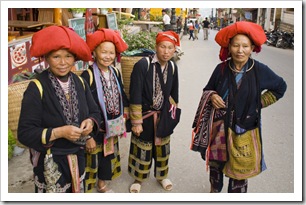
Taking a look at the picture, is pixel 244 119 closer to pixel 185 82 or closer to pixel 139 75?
pixel 139 75

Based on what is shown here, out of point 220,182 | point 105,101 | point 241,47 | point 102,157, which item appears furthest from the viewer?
point 102,157

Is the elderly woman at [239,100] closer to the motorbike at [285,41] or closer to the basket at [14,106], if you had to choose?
the basket at [14,106]

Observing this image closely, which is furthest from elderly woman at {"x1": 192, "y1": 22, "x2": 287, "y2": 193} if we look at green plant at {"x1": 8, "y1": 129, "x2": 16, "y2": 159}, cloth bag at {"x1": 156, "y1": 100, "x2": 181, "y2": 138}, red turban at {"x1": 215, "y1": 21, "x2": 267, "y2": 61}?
green plant at {"x1": 8, "y1": 129, "x2": 16, "y2": 159}

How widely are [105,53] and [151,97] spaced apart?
605 millimetres

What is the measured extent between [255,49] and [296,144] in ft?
3.09

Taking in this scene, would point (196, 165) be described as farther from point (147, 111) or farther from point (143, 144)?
point (147, 111)

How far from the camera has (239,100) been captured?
258 centimetres

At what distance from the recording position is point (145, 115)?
3.08 meters

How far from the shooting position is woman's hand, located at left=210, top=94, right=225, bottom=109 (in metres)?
2.63

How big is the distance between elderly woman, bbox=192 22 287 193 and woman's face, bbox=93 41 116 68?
88 cm

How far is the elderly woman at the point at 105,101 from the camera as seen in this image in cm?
273

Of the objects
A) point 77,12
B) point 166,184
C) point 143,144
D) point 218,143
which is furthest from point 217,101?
point 77,12

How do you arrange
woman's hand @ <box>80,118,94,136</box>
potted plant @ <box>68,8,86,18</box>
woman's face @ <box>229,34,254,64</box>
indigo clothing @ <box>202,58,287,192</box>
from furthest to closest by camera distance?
potted plant @ <box>68,8,86,18</box>
indigo clothing @ <box>202,58,287,192</box>
woman's face @ <box>229,34,254,64</box>
woman's hand @ <box>80,118,94,136</box>

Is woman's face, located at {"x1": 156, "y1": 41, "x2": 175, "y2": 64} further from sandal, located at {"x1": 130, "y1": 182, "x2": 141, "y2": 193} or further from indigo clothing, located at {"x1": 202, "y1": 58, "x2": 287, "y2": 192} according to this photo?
sandal, located at {"x1": 130, "y1": 182, "x2": 141, "y2": 193}
